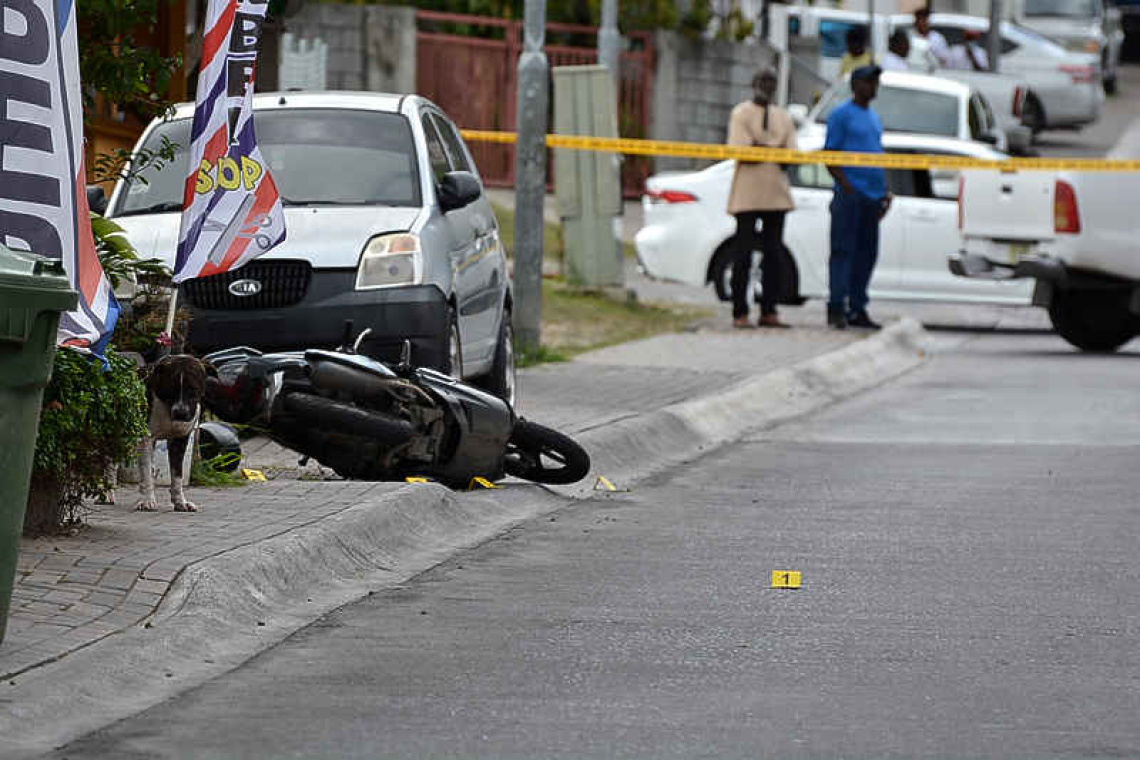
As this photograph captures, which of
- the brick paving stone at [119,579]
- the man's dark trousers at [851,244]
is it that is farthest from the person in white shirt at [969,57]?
the brick paving stone at [119,579]

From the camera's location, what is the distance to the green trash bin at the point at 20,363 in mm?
6008

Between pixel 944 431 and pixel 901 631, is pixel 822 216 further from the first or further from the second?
pixel 901 631

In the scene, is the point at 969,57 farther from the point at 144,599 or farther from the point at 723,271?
the point at 144,599

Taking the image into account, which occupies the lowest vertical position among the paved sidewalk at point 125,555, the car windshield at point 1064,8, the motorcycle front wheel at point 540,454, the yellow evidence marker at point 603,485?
the yellow evidence marker at point 603,485

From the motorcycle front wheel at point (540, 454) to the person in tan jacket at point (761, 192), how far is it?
815cm

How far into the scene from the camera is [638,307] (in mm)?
21047

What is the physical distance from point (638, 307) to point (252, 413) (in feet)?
38.0

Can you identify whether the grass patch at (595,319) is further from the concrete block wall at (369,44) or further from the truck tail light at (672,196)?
the concrete block wall at (369,44)

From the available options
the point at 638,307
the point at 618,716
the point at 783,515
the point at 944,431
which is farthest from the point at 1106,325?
the point at 618,716

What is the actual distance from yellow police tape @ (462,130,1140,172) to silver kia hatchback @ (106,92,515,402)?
17.9ft

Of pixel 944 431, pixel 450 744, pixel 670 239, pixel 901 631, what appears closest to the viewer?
pixel 450 744

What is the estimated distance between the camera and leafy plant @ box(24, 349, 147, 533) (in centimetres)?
780

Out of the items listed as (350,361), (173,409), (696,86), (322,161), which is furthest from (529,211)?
(696,86)

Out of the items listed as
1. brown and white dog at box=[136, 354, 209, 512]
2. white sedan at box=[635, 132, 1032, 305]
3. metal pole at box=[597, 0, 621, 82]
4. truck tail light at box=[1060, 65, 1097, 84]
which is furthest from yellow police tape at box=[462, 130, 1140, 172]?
truck tail light at box=[1060, 65, 1097, 84]
